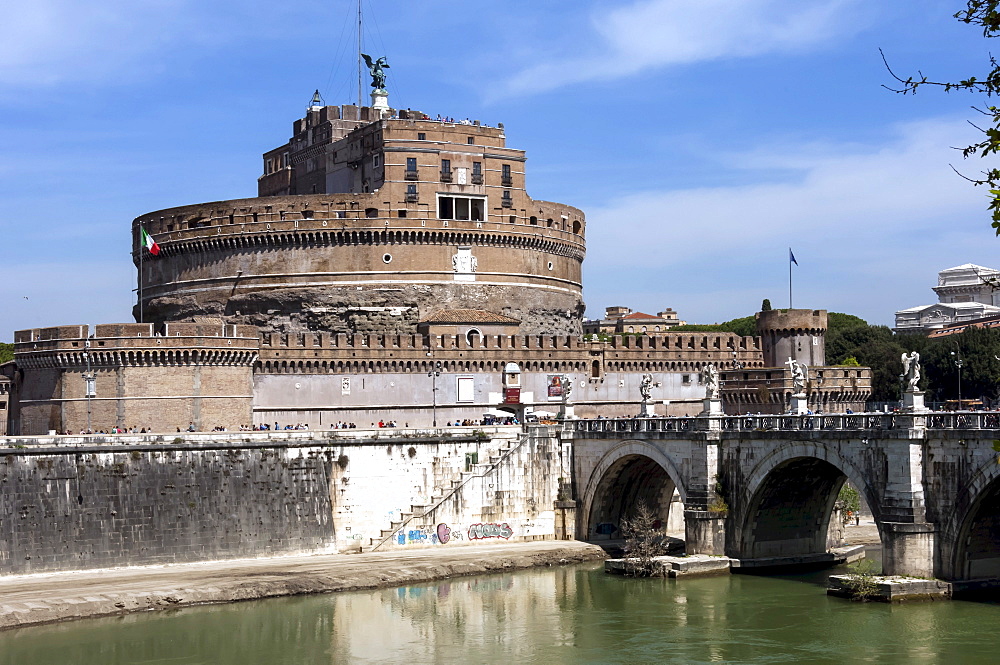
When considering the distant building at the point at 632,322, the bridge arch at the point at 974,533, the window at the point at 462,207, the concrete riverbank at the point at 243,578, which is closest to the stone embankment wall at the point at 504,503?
the concrete riverbank at the point at 243,578

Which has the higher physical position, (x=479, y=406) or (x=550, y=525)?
(x=479, y=406)

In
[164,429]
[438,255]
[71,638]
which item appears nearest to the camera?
[71,638]

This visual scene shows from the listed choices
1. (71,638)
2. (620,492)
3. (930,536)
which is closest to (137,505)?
(71,638)

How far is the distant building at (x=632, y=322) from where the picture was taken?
14388 centimetres

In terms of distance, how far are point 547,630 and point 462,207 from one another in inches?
1532

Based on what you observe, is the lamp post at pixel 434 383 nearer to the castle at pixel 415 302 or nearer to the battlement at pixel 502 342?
the castle at pixel 415 302

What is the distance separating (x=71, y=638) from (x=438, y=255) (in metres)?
38.5

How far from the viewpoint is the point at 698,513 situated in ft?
142

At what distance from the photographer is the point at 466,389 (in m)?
63.9

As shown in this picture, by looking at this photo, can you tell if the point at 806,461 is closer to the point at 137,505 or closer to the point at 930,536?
the point at 930,536

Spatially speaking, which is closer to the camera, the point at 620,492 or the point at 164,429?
the point at 620,492

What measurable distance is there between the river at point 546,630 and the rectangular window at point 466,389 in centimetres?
2282

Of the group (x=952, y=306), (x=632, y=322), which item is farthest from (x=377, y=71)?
(x=952, y=306)

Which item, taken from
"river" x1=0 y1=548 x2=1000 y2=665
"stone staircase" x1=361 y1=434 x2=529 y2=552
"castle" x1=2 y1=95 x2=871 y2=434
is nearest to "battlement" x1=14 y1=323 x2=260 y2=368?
"castle" x1=2 y1=95 x2=871 y2=434
